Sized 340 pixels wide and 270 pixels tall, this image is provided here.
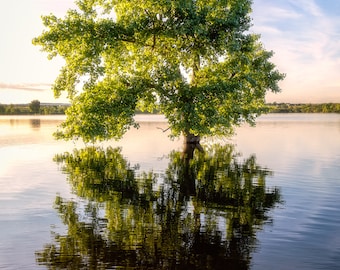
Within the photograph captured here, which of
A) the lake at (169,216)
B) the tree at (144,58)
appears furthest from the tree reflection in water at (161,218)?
the tree at (144,58)

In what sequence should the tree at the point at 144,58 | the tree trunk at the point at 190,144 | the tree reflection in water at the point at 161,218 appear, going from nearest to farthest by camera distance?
the tree reflection in water at the point at 161,218
the tree at the point at 144,58
the tree trunk at the point at 190,144

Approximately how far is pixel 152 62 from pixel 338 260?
31723 mm

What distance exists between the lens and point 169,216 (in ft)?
74.8

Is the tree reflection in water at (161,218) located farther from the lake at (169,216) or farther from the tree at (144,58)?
the tree at (144,58)

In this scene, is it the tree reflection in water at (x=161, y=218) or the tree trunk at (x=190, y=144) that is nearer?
the tree reflection in water at (x=161, y=218)

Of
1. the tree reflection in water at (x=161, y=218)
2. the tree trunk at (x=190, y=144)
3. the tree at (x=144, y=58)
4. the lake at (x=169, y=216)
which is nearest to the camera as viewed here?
the tree reflection in water at (x=161, y=218)

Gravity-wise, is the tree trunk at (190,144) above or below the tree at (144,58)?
below

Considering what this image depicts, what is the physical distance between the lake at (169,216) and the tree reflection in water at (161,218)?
5 cm

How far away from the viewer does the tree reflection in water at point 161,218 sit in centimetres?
1653

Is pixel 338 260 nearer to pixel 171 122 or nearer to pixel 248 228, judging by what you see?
pixel 248 228

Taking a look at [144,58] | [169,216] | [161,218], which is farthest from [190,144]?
[161,218]

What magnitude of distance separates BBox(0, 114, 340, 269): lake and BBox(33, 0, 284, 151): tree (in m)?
4.69

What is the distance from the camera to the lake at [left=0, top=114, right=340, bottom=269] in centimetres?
1669

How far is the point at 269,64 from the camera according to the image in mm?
57906
